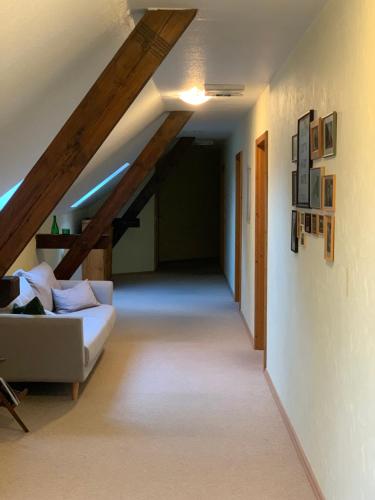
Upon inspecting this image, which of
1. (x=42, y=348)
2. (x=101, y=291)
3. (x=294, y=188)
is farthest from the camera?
(x=101, y=291)

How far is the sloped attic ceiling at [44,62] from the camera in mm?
2279

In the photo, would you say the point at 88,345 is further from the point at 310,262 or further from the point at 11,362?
the point at 310,262

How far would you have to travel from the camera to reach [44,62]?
9.00 ft

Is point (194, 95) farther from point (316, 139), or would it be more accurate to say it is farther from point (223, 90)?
point (316, 139)

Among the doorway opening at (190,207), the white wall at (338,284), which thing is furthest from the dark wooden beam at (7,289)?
the doorway opening at (190,207)

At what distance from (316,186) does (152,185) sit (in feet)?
21.9

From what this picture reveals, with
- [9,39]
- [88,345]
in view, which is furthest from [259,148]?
[9,39]

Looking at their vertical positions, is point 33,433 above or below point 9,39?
below

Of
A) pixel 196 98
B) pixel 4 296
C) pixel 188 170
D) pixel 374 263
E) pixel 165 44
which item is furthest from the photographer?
pixel 188 170

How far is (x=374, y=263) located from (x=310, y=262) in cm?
104

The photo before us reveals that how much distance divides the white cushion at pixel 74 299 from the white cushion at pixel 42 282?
73mm

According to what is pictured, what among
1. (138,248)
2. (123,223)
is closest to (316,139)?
(123,223)

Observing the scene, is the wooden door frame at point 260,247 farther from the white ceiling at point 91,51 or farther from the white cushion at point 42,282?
the white cushion at point 42,282

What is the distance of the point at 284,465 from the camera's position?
3012 millimetres
